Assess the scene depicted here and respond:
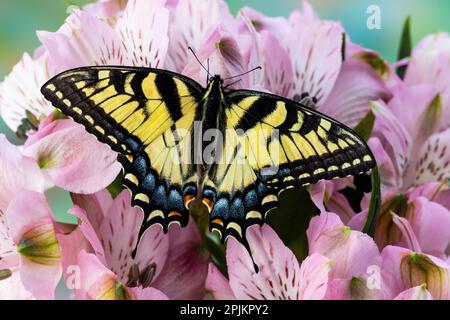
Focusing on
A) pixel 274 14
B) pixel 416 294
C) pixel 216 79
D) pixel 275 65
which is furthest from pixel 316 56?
pixel 274 14

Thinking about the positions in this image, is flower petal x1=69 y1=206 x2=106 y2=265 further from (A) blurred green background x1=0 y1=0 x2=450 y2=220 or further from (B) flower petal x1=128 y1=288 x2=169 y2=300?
(A) blurred green background x1=0 y1=0 x2=450 y2=220

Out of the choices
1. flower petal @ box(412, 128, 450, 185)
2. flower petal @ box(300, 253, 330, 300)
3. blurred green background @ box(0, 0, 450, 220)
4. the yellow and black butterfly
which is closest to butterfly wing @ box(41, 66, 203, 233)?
the yellow and black butterfly

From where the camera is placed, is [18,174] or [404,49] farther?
[404,49]

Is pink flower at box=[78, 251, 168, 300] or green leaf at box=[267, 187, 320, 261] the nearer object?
pink flower at box=[78, 251, 168, 300]

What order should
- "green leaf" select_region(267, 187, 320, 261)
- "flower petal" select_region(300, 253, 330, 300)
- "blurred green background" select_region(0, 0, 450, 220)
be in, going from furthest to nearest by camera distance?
"blurred green background" select_region(0, 0, 450, 220)
"green leaf" select_region(267, 187, 320, 261)
"flower petal" select_region(300, 253, 330, 300)

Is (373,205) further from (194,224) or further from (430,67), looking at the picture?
(430,67)

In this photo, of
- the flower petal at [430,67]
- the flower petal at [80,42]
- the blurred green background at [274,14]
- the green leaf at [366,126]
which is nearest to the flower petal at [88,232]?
the flower petal at [80,42]
